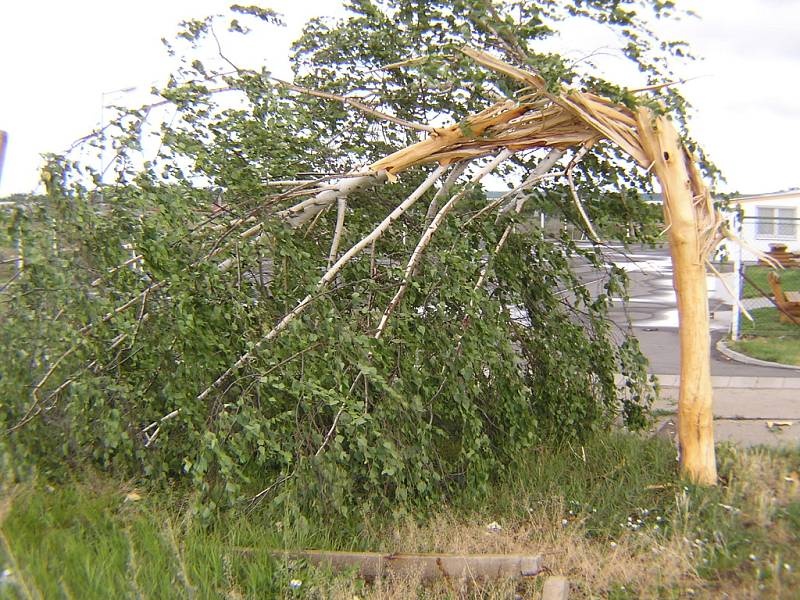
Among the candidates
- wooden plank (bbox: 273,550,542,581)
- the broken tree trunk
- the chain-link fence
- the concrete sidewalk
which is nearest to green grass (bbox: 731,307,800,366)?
the chain-link fence

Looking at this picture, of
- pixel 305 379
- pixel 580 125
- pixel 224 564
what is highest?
pixel 580 125

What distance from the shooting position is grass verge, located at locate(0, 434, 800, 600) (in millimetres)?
3744

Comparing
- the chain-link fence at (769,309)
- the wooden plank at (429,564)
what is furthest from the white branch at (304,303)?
the chain-link fence at (769,309)

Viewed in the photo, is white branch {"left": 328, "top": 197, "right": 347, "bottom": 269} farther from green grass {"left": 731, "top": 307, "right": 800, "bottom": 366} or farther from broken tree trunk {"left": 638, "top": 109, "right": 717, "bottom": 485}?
green grass {"left": 731, "top": 307, "right": 800, "bottom": 366}

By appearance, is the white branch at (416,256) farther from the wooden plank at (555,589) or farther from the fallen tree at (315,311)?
the wooden plank at (555,589)

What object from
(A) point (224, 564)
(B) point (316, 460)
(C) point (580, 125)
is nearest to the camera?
(A) point (224, 564)

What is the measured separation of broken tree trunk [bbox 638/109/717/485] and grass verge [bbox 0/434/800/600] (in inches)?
10.4

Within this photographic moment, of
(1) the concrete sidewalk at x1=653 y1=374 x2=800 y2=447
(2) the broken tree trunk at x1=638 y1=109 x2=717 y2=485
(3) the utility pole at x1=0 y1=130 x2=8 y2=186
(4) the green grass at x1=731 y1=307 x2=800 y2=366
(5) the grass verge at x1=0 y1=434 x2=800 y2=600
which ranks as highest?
(3) the utility pole at x1=0 y1=130 x2=8 y2=186

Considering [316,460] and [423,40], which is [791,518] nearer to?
[316,460]

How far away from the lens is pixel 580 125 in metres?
5.54

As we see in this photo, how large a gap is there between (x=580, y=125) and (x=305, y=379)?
8.80 feet

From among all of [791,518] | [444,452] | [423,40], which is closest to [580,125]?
[423,40]

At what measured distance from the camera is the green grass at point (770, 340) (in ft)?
36.4

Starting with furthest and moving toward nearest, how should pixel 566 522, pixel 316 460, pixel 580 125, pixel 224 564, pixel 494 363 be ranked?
1. pixel 580 125
2. pixel 494 363
3. pixel 566 522
4. pixel 316 460
5. pixel 224 564
